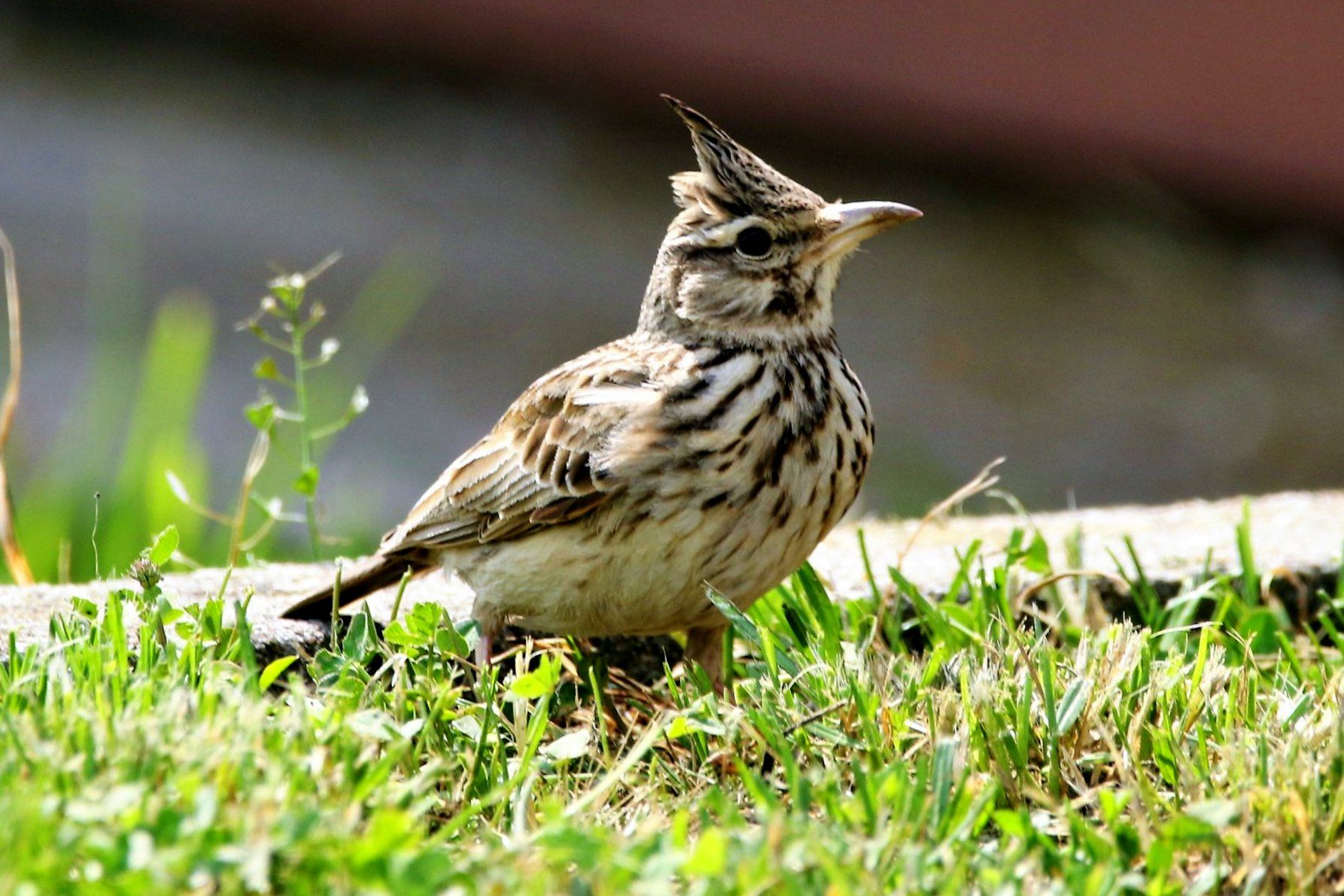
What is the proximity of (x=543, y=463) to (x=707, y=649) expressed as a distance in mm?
556

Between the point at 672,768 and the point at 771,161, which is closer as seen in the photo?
the point at 672,768

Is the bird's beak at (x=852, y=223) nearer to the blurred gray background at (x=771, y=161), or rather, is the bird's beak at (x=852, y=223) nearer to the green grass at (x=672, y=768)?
the green grass at (x=672, y=768)

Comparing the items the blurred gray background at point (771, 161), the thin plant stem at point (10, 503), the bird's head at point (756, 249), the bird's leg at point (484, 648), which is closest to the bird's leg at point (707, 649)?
the bird's leg at point (484, 648)

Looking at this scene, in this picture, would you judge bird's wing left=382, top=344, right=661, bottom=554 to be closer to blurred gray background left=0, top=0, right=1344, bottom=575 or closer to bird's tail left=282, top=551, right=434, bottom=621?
bird's tail left=282, top=551, right=434, bottom=621

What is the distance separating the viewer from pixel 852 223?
373cm

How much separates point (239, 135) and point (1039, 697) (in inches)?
316

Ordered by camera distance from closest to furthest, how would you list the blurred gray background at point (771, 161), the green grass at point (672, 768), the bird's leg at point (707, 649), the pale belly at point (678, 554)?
the green grass at point (672, 768) < the pale belly at point (678, 554) < the bird's leg at point (707, 649) < the blurred gray background at point (771, 161)

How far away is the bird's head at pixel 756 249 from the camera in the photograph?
3764mm

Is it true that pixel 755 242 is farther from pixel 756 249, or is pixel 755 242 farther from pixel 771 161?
pixel 771 161

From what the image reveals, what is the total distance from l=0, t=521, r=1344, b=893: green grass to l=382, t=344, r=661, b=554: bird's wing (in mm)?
332

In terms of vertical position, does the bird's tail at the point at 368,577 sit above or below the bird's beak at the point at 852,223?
below

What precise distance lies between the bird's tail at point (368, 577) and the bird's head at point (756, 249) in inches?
32.9

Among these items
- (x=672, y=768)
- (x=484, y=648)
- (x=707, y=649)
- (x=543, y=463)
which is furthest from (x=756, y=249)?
(x=672, y=768)

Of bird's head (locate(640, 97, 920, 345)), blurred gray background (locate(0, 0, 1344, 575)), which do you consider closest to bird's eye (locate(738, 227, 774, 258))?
bird's head (locate(640, 97, 920, 345))
